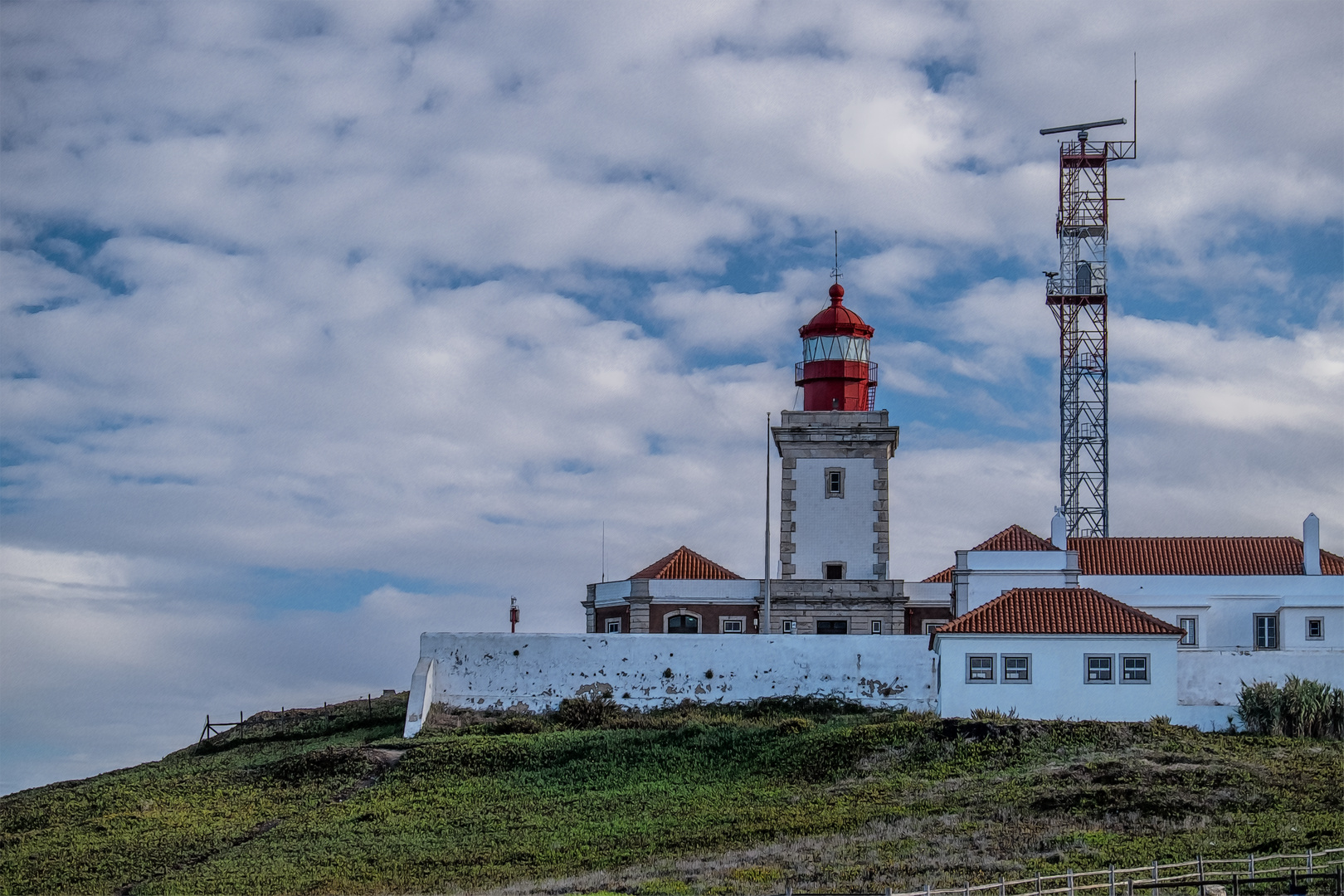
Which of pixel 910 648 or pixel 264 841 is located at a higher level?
pixel 910 648

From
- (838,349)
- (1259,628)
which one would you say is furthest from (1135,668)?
(838,349)

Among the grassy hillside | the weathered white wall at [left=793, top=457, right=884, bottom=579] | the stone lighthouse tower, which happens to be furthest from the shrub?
the weathered white wall at [left=793, top=457, right=884, bottom=579]

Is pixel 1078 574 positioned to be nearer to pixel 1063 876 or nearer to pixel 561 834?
pixel 561 834

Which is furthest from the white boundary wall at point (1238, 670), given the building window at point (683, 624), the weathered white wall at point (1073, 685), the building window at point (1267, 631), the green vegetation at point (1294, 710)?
the building window at point (683, 624)

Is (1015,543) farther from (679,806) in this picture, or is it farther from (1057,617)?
(679,806)

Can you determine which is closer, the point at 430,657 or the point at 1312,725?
the point at 1312,725

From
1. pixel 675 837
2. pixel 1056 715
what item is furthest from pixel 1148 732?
pixel 675 837

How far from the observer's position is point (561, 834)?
31.8m

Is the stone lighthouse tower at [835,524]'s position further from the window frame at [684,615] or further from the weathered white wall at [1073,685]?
the weathered white wall at [1073,685]

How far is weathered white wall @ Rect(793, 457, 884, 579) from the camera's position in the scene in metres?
48.0

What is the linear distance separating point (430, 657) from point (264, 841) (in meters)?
11.8

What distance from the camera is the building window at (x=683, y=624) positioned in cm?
4747

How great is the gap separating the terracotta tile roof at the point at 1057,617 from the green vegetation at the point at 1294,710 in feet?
7.91

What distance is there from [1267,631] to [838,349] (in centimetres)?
1449
